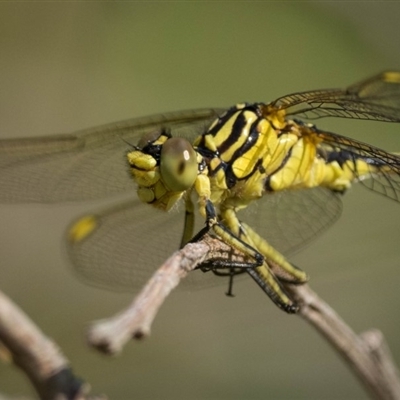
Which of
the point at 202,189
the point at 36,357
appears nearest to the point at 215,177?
the point at 202,189

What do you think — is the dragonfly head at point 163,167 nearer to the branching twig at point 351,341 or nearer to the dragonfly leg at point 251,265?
the dragonfly leg at point 251,265

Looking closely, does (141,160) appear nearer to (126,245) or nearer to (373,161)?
(126,245)

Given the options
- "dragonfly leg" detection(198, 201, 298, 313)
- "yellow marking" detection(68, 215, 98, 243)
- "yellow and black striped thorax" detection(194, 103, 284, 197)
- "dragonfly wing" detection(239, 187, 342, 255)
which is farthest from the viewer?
"yellow marking" detection(68, 215, 98, 243)

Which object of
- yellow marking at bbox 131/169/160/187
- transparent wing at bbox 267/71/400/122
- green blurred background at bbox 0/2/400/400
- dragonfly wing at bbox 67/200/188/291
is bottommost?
green blurred background at bbox 0/2/400/400

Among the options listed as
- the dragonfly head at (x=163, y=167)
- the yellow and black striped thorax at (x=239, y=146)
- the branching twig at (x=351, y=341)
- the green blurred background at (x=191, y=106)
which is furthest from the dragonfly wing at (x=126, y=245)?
the green blurred background at (x=191, y=106)

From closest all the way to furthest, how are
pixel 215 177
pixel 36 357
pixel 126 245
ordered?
pixel 36 357
pixel 215 177
pixel 126 245

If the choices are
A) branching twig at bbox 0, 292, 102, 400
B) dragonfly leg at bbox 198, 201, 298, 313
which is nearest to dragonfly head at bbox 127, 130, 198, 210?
dragonfly leg at bbox 198, 201, 298, 313

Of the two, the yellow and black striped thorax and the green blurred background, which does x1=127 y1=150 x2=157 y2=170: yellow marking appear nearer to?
the yellow and black striped thorax
